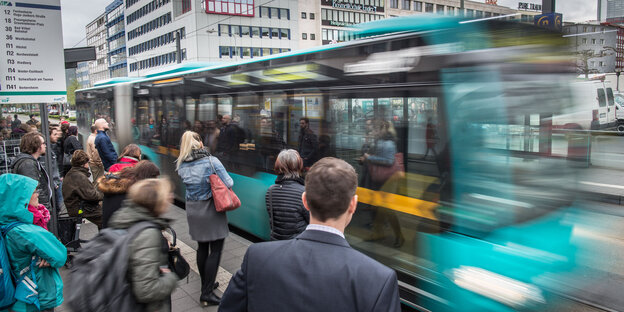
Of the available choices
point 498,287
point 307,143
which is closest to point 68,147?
point 307,143

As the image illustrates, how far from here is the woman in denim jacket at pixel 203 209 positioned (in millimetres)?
4734

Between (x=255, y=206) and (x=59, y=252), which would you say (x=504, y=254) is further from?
(x=255, y=206)

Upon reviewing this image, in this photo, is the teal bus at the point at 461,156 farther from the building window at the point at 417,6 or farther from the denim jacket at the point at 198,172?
the building window at the point at 417,6

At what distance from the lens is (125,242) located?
94.0 inches

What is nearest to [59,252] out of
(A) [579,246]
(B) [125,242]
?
(B) [125,242]

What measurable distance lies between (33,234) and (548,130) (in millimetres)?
4469

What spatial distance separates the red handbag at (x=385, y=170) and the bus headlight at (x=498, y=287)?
116cm

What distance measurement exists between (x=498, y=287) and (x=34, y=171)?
5.02 metres

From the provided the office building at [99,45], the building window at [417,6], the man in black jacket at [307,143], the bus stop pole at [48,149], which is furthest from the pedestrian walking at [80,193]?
the office building at [99,45]

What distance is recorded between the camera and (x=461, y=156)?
3904 mm

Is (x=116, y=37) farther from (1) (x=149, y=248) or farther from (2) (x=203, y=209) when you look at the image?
(1) (x=149, y=248)

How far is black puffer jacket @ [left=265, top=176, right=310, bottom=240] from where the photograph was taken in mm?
4094

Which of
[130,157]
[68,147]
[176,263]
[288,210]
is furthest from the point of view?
Result: [68,147]

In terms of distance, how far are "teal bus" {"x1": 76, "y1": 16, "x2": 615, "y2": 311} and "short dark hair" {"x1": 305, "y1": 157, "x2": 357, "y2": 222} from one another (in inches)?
95.5
